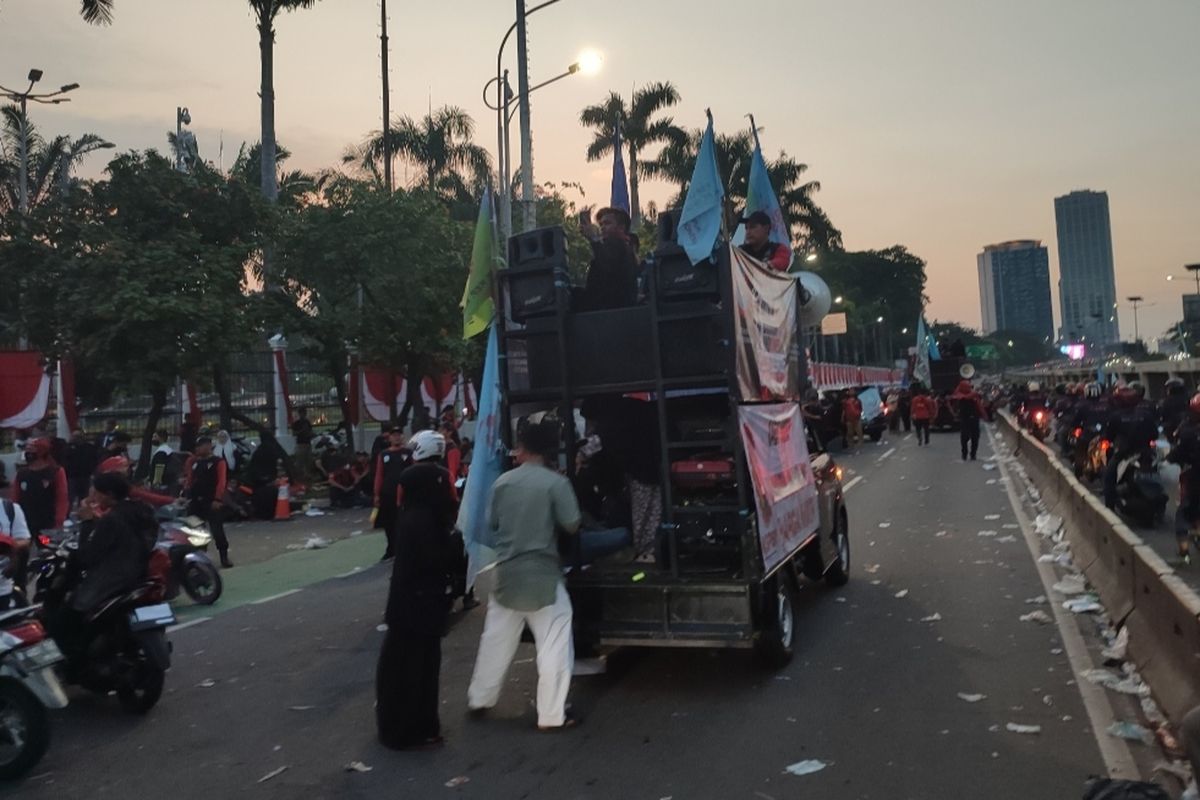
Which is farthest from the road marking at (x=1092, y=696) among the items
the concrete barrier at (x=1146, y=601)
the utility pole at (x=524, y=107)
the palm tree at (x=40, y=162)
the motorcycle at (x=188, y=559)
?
A: the palm tree at (x=40, y=162)

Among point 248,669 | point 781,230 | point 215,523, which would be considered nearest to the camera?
point 248,669

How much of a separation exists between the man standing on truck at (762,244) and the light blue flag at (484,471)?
2545mm

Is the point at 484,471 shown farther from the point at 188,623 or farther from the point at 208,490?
the point at 208,490

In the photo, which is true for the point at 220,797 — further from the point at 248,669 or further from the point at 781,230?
the point at 781,230

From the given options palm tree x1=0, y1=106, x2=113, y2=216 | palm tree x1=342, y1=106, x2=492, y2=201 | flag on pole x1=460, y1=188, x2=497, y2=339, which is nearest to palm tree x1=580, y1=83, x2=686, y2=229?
palm tree x1=342, y1=106, x2=492, y2=201

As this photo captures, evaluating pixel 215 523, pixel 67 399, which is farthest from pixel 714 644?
pixel 67 399

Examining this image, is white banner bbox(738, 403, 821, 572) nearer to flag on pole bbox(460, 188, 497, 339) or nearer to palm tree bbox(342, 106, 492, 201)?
flag on pole bbox(460, 188, 497, 339)

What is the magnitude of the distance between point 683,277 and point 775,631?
253cm

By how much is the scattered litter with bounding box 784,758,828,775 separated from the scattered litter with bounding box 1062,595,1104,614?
4.49 m

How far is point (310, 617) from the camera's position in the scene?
1035cm

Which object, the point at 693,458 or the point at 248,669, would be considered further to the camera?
the point at 248,669

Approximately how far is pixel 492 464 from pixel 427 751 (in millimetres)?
2254

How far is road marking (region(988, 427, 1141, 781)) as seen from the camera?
5.38 metres

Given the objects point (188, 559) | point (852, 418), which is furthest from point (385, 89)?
point (188, 559)
